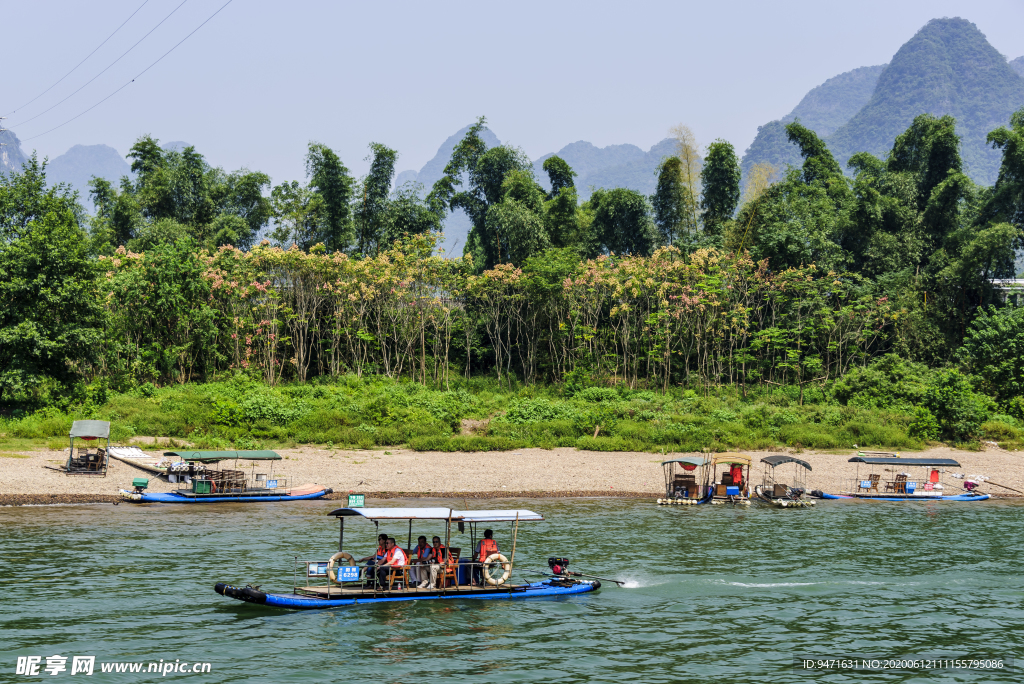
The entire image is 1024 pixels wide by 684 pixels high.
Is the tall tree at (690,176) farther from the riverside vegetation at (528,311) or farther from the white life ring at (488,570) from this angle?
the white life ring at (488,570)

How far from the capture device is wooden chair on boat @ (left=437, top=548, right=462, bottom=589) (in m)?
20.2

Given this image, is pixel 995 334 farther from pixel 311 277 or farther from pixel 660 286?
pixel 311 277

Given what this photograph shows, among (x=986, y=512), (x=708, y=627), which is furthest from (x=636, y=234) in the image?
(x=708, y=627)

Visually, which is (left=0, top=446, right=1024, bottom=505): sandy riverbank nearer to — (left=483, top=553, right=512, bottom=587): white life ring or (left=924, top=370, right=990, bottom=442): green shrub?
(left=924, top=370, right=990, bottom=442): green shrub

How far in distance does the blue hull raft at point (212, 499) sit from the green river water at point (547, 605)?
2.33 ft

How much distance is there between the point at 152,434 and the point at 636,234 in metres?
40.4

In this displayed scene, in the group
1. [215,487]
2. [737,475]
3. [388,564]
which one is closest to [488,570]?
[388,564]

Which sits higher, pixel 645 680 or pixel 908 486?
pixel 908 486

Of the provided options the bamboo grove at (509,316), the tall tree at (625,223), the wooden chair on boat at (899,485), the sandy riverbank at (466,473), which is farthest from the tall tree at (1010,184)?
the wooden chair on boat at (899,485)

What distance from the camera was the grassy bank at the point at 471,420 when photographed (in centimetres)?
Answer: 4072

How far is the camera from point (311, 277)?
54.1 m

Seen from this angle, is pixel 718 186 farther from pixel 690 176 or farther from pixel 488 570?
pixel 488 570

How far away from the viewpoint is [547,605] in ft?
68.1

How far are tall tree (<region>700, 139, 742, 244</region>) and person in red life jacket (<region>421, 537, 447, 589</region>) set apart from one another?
49522mm
